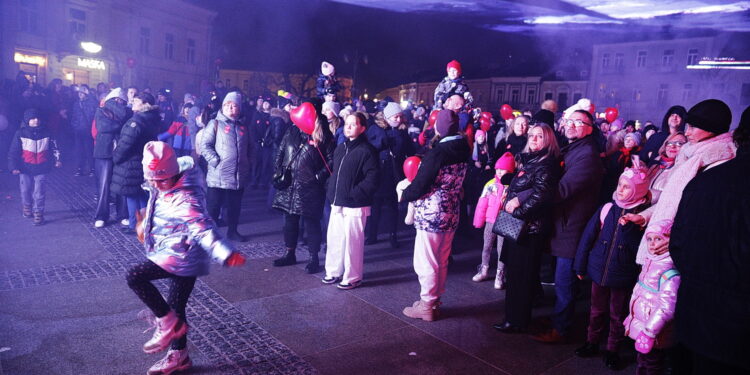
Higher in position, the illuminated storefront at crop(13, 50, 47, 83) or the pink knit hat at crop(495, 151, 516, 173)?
the illuminated storefront at crop(13, 50, 47, 83)

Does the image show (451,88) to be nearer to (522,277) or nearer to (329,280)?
(329,280)

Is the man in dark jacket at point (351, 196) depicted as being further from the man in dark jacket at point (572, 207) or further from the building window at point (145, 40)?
the building window at point (145, 40)

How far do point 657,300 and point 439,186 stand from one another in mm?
2145

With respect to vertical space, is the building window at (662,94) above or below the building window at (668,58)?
below

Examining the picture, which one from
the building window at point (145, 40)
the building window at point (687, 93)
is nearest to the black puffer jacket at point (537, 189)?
the building window at point (145, 40)

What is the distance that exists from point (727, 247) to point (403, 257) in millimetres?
5219

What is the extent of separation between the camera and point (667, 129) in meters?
7.41

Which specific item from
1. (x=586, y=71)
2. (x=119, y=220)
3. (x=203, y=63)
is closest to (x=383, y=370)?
(x=119, y=220)

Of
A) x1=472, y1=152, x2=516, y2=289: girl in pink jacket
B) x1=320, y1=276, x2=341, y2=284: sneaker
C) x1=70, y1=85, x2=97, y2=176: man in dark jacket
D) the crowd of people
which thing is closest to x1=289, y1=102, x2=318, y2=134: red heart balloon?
the crowd of people

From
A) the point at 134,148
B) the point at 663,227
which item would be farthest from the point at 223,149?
the point at 663,227

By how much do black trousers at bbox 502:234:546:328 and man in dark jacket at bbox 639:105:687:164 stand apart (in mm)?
3749

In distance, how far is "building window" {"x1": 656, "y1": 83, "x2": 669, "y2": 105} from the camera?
4244cm

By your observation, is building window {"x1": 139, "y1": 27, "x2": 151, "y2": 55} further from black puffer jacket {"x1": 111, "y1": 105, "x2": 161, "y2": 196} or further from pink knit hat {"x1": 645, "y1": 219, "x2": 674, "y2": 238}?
pink knit hat {"x1": 645, "y1": 219, "x2": 674, "y2": 238}

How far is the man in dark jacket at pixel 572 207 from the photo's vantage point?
4.39 meters
